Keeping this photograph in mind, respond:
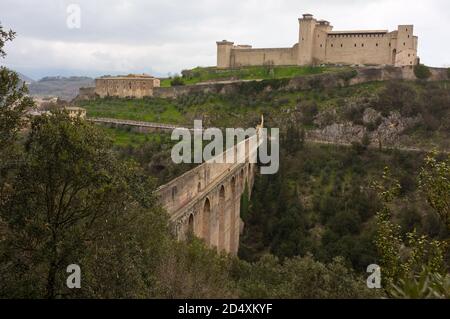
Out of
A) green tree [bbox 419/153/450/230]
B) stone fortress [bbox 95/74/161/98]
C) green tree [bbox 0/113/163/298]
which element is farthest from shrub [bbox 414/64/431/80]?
green tree [bbox 0/113/163/298]

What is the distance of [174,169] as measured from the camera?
32.2m

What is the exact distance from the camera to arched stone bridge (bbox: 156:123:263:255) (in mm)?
14711

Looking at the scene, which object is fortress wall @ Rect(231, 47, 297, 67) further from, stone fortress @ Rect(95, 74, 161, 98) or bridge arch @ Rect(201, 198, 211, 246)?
bridge arch @ Rect(201, 198, 211, 246)

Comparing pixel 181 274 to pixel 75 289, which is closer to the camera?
pixel 75 289

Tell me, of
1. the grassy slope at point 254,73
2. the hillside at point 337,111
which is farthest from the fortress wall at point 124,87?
the grassy slope at point 254,73

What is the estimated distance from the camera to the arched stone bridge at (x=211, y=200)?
1471cm

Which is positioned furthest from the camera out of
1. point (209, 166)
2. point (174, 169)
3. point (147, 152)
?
point (147, 152)

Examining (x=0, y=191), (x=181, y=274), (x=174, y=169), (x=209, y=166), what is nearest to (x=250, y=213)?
(x=174, y=169)

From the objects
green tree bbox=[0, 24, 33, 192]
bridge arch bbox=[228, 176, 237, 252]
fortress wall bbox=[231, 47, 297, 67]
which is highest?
fortress wall bbox=[231, 47, 297, 67]

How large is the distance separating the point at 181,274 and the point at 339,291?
2.73m

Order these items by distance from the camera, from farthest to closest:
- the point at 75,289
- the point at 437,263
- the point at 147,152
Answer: the point at 147,152
the point at 437,263
the point at 75,289

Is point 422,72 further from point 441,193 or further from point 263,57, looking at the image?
point 441,193

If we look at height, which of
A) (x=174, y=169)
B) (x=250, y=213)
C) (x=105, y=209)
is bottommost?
(x=250, y=213)
